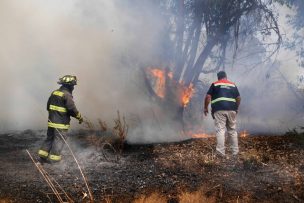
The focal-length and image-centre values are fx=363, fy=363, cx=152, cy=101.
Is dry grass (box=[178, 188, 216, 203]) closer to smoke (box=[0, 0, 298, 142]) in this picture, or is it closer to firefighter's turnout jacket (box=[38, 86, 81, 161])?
firefighter's turnout jacket (box=[38, 86, 81, 161])

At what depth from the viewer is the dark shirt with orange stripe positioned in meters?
7.50

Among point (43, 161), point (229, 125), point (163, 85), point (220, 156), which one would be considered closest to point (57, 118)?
point (43, 161)

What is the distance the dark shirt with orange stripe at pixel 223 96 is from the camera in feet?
24.6

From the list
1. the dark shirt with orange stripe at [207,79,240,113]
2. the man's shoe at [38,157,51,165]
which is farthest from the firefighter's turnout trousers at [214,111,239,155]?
the man's shoe at [38,157,51,165]

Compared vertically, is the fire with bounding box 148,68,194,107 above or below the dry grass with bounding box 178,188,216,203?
above

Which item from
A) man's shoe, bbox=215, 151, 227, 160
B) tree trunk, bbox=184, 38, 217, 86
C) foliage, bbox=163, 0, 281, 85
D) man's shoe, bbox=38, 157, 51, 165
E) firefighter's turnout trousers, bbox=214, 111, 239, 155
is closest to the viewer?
man's shoe, bbox=215, 151, 227, 160

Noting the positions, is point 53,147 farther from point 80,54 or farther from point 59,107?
point 80,54

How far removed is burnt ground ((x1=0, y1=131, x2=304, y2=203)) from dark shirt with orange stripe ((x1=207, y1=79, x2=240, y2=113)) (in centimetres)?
99

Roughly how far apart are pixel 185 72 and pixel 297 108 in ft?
18.3

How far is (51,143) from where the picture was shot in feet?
24.4

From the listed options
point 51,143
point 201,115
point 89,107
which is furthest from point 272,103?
point 51,143

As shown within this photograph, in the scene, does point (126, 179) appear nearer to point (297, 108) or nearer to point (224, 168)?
point (224, 168)

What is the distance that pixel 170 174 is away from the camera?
6.34 metres

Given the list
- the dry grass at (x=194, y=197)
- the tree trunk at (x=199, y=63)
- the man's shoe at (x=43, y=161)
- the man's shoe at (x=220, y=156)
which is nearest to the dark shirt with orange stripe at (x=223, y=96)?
the man's shoe at (x=220, y=156)
